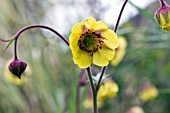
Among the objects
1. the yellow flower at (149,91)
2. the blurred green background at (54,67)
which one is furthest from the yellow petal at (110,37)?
the blurred green background at (54,67)

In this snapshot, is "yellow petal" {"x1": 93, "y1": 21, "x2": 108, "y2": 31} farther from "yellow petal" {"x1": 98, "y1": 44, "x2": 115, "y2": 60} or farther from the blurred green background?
the blurred green background

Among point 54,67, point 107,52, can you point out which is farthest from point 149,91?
point 107,52

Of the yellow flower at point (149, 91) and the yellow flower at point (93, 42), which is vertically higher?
the yellow flower at point (93, 42)

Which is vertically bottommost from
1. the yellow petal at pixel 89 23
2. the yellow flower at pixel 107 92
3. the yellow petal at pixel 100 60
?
the yellow flower at pixel 107 92

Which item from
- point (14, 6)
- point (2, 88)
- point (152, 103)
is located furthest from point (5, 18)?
point (152, 103)

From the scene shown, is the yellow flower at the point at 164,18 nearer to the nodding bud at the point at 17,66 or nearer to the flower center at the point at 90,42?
the flower center at the point at 90,42

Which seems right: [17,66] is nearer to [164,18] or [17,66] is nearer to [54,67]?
[164,18]

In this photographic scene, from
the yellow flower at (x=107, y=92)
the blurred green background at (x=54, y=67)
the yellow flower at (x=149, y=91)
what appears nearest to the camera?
the yellow flower at (x=107, y=92)

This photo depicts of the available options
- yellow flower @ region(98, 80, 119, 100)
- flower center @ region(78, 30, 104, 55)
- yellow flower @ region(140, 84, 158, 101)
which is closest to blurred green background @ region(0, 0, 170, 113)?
yellow flower @ region(140, 84, 158, 101)
